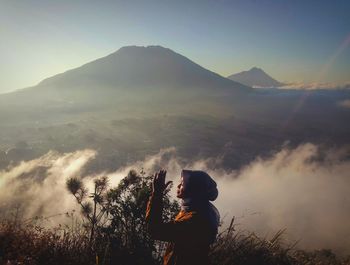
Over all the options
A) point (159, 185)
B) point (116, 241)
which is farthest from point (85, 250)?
point (159, 185)

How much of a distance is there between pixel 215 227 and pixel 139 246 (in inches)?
156

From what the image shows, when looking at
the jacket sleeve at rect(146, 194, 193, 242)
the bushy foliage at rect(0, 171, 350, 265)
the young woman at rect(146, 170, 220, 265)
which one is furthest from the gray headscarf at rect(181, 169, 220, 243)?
the bushy foliage at rect(0, 171, 350, 265)

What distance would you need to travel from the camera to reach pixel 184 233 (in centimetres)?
371

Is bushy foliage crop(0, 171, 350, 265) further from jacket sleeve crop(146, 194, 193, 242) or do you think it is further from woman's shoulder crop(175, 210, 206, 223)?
woman's shoulder crop(175, 210, 206, 223)

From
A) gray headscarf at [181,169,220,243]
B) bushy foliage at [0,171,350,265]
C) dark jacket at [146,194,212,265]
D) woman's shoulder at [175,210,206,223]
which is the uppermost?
gray headscarf at [181,169,220,243]

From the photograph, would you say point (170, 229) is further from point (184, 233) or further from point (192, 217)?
point (192, 217)

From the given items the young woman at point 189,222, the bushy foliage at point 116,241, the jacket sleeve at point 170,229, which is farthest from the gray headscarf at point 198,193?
the bushy foliage at point 116,241

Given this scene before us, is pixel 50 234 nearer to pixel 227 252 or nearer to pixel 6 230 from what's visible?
pixel 6 230

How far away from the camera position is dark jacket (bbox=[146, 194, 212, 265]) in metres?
3.71

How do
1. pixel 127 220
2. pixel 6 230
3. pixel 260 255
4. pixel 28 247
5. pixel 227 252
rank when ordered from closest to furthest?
pixel 28 247, pixel 6 230, pixel 227 252, pixel 260 255, pixel 127 220

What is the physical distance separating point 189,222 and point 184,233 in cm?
11

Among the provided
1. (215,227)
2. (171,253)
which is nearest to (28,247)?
(171,253)

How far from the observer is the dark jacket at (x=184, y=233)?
371cm

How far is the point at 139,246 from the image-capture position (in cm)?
743
